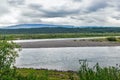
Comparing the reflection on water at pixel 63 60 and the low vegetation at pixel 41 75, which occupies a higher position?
the low vegetation at pixel 41 75

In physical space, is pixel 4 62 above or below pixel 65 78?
above

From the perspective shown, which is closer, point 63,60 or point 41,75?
point 41,75

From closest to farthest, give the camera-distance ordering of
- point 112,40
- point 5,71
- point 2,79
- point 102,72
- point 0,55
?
point 2,79 → point 102,72 → point 5,71 → point 0,55 → point 112,40

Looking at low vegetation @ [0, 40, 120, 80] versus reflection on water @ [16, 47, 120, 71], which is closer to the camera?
low vegetation @ [0, 40, 120, 80]

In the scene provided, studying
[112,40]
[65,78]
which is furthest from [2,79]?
[112,40]

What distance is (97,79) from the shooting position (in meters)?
24.3

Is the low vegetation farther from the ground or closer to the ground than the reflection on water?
farther from the ground

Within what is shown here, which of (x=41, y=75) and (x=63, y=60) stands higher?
(x=41, y=75)

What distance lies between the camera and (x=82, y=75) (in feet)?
87.7

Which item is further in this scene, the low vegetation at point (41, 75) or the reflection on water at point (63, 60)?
the reflection on water at point (63, 60)

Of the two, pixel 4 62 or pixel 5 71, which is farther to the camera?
pixel 4 62

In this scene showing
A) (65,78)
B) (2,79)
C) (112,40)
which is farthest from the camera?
(112,40)

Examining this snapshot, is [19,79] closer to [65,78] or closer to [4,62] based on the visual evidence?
[4,62]

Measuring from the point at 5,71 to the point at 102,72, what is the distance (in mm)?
8257
